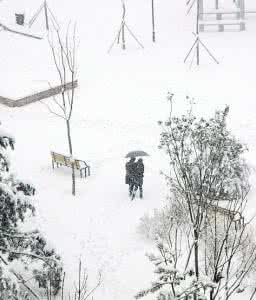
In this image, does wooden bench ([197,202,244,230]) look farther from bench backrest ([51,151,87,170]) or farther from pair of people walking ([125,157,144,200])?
bench backrest ([51,151,87,170])

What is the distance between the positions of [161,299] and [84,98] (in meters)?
16.6

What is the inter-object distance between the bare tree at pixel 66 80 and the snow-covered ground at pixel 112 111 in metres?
0.42

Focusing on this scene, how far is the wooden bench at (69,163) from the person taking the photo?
1884 cm

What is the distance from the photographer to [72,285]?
14156 millimetres

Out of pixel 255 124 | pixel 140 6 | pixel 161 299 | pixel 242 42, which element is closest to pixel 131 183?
pixel 255 124

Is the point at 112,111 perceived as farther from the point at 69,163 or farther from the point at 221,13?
the point at 221,13

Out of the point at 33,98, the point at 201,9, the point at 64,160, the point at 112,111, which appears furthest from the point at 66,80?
the point at 201,9

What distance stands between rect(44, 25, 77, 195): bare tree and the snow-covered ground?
42 centimetres

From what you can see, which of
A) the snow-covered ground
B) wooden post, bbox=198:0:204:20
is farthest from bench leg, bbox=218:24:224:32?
wooden post, bbox=198:0:204:20

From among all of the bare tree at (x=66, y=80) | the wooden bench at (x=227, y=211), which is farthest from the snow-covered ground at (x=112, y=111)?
the wooden bench at (x=227, y=211)

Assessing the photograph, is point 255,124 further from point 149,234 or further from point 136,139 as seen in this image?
point 149,234

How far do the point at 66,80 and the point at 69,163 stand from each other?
805 centimetres

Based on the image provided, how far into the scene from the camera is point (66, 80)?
86.0 ft

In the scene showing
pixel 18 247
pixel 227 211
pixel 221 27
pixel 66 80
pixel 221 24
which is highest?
pixel 221 24
